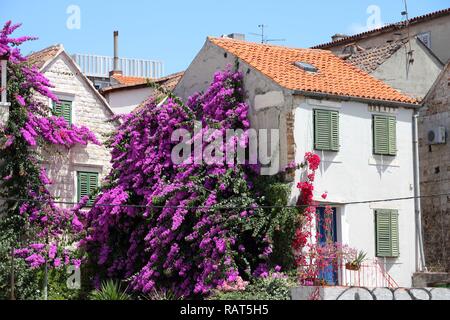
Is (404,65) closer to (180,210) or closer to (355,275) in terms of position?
(355,275)

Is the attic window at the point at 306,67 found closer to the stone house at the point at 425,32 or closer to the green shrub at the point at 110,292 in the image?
the stone house at the point at 425,32

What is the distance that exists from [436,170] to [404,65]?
425cm

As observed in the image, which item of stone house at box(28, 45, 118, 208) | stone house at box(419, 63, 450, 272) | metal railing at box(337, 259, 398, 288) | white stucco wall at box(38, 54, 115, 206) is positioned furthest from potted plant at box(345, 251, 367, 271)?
white stucco wall at box(38, 54, 115, 206)

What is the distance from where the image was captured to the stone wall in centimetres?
2931

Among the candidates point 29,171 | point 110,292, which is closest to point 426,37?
point 29,171

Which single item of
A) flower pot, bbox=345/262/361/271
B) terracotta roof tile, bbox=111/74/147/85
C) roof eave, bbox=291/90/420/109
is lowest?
flower pot, bbox=345/262/361/271

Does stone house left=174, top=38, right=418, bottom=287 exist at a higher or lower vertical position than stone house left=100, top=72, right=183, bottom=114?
lower

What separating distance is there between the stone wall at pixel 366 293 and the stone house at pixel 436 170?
469cm

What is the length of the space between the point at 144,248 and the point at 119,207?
147 cm

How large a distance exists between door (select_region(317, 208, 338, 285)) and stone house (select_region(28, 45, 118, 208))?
8.13 meters

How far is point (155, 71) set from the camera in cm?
5731

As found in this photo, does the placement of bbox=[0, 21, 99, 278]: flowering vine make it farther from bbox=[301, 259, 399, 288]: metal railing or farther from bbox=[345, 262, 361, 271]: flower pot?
bbox=[345, 262, 361, 271]: flower pot

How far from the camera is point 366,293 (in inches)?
1174

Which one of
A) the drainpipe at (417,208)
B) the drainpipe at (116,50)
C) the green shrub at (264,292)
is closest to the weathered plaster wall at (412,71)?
the drainpipe at (417,208)
